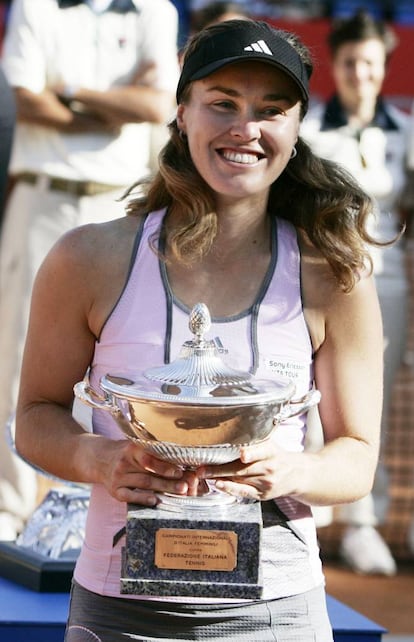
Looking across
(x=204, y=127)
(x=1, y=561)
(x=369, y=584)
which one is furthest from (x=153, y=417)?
(x=369, y=584)

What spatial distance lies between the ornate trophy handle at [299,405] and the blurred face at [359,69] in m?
3.36

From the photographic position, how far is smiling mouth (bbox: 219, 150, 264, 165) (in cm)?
213

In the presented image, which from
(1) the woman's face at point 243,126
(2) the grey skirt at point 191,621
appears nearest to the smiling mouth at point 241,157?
(1) the woman's face at point 243,126

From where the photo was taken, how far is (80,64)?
4.73 m

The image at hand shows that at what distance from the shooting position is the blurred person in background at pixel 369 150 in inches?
202

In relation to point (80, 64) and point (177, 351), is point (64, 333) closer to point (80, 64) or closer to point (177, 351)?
point (177, 351)

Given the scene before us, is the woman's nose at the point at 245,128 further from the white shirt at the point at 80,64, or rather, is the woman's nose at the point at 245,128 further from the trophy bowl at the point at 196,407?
the white shirt at the point at 80,64

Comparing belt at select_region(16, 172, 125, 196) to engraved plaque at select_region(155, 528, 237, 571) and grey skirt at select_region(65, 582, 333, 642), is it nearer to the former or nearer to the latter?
grey skirt at select_region(65, 582, 333, 642)

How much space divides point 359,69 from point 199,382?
11.6 ft

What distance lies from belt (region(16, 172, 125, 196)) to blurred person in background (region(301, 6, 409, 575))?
85 centimetres

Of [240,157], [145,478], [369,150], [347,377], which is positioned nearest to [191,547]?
[145,478]

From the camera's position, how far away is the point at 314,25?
8125 millimetres

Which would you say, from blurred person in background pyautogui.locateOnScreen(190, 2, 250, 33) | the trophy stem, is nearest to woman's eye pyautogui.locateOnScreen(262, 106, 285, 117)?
the trophy stem

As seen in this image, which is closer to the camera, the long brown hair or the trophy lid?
the trophy lid
